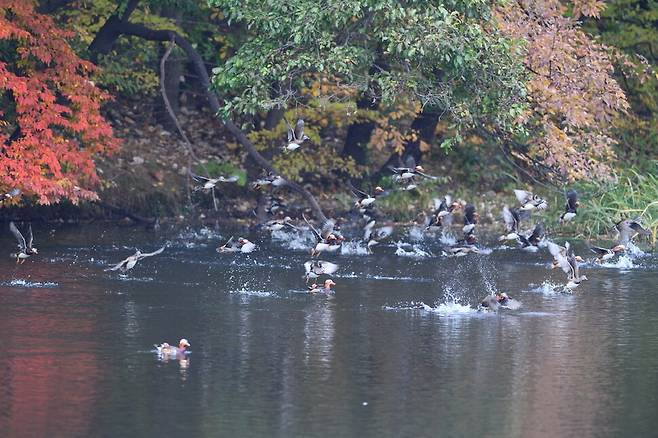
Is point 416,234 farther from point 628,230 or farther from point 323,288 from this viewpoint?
point 323,288

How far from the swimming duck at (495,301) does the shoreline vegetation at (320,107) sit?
16.9 feet

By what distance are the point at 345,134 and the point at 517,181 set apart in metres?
5.28

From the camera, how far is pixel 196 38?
108ft

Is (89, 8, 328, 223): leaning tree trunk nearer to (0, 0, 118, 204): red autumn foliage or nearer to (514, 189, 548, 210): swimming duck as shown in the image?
(0, 0, 118, 204): red autumn foliage

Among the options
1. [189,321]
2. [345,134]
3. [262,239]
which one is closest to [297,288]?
[189,321]

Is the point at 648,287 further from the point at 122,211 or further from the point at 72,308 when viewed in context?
the point at 122,211

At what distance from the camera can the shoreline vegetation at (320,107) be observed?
23.9 metres

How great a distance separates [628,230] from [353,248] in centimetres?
A: 508

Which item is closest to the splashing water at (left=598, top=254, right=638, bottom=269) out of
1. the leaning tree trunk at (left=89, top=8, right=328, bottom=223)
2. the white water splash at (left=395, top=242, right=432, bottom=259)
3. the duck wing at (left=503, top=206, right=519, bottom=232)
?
the duck wing at (left=503, top=206, right=519, bottom=232)

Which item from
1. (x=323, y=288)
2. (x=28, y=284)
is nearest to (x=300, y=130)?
(x=323, y=288)

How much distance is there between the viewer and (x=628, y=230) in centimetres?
2584

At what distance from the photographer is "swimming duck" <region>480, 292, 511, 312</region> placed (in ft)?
63.1

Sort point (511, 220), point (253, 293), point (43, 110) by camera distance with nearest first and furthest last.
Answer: point (253, 293) < point (43, 110) < point (511, 220)

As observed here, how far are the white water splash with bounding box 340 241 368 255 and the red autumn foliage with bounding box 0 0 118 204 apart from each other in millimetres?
4775
